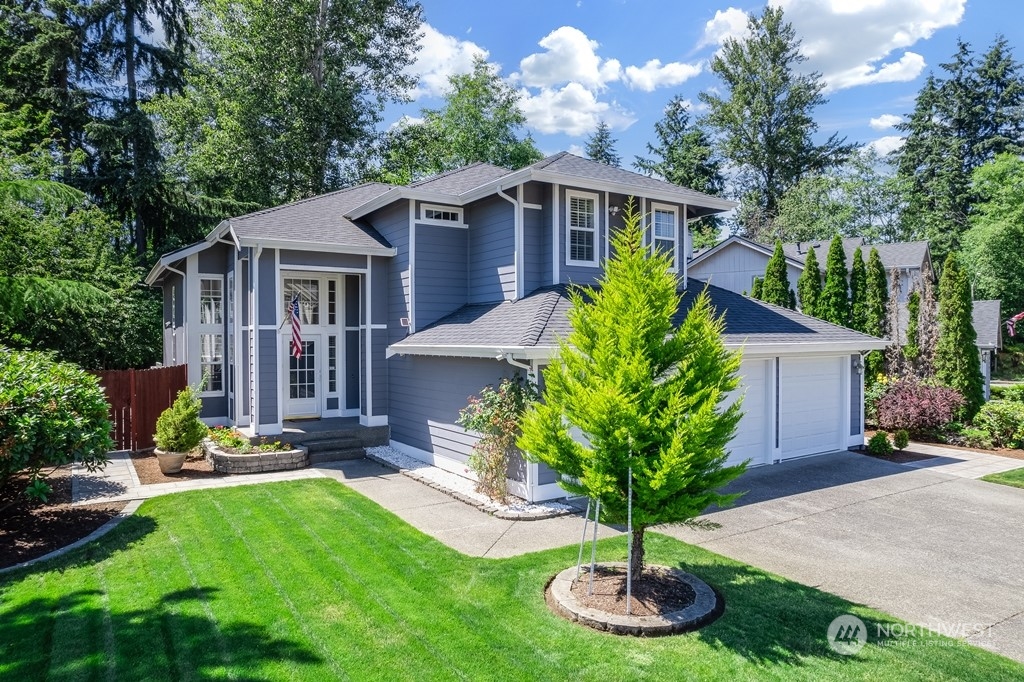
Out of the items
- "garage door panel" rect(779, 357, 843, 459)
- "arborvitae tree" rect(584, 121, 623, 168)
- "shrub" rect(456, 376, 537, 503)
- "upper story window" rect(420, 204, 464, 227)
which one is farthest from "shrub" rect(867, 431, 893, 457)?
"arborvitae tree" rect(584, 121, 623, 168)

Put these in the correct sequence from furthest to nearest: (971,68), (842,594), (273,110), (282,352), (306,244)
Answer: (971,68)
(273,110)
(282,352)
(306,244)
(842,594)

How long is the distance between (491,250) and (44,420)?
7.58 m

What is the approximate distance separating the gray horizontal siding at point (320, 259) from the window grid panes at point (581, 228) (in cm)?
450

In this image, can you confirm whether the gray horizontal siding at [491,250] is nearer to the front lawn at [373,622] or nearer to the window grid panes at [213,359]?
the front lawn at [373,622]

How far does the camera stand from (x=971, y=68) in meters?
40.2

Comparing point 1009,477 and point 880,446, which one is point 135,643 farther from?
point 1009,477

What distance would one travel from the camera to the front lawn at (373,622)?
14.4ft

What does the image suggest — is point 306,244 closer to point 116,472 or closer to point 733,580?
point 116,472

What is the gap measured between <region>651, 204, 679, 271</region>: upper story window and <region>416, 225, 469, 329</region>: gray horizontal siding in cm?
397

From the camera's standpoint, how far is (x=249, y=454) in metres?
10.9

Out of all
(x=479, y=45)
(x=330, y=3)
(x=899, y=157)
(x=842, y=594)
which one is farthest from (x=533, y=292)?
(x=899, y=157)

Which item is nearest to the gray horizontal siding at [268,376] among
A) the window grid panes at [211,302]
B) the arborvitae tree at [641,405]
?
the window grid panes at [211,302]

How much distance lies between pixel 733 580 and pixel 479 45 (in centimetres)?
3672

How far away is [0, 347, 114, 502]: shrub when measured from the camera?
22.5 ft
